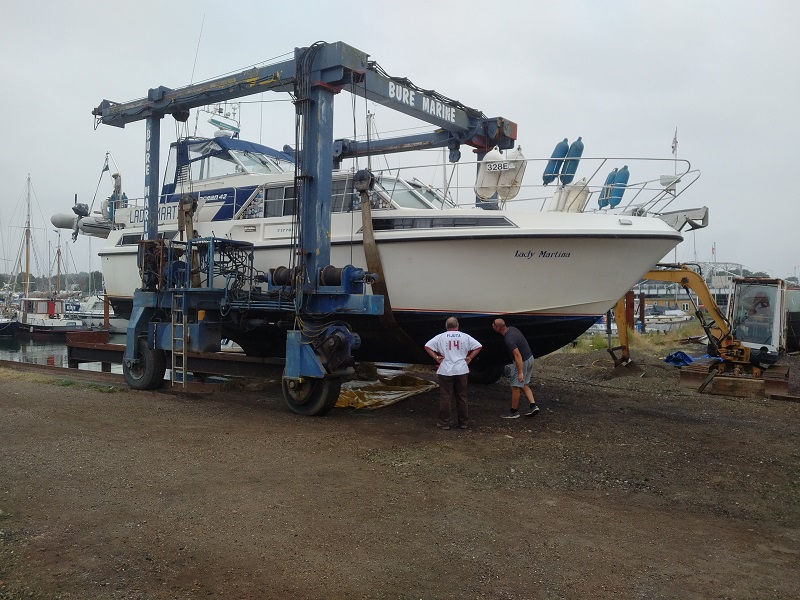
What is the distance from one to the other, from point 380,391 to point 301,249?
2.65m

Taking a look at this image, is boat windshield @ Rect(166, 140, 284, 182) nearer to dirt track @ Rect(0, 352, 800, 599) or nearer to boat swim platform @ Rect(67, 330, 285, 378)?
boat swim platform @ Rect(67, 330, 285, 378)

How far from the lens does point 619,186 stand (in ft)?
28.0

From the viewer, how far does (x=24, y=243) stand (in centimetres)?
4706

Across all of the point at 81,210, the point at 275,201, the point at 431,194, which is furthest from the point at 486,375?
the point at 81,210

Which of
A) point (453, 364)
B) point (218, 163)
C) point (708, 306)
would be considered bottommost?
point (453, 364)

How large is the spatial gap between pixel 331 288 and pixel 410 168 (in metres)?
2.34

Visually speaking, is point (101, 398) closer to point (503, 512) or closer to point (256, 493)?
point (256, 493)

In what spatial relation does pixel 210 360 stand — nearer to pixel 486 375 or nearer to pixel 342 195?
pixel 342 195

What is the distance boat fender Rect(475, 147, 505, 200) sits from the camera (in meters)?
8.55

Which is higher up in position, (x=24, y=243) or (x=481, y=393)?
(x=24, y=243)

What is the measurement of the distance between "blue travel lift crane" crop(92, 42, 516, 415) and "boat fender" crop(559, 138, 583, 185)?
2.16 metres

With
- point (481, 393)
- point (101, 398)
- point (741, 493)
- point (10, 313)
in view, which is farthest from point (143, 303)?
point (10, 313)

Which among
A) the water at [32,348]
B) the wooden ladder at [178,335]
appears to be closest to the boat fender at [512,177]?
the wooden ladder at [178,335]

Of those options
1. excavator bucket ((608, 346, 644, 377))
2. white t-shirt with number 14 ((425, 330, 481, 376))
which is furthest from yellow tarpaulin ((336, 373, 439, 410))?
excavator bucket ((608, 346, 644, 377))
